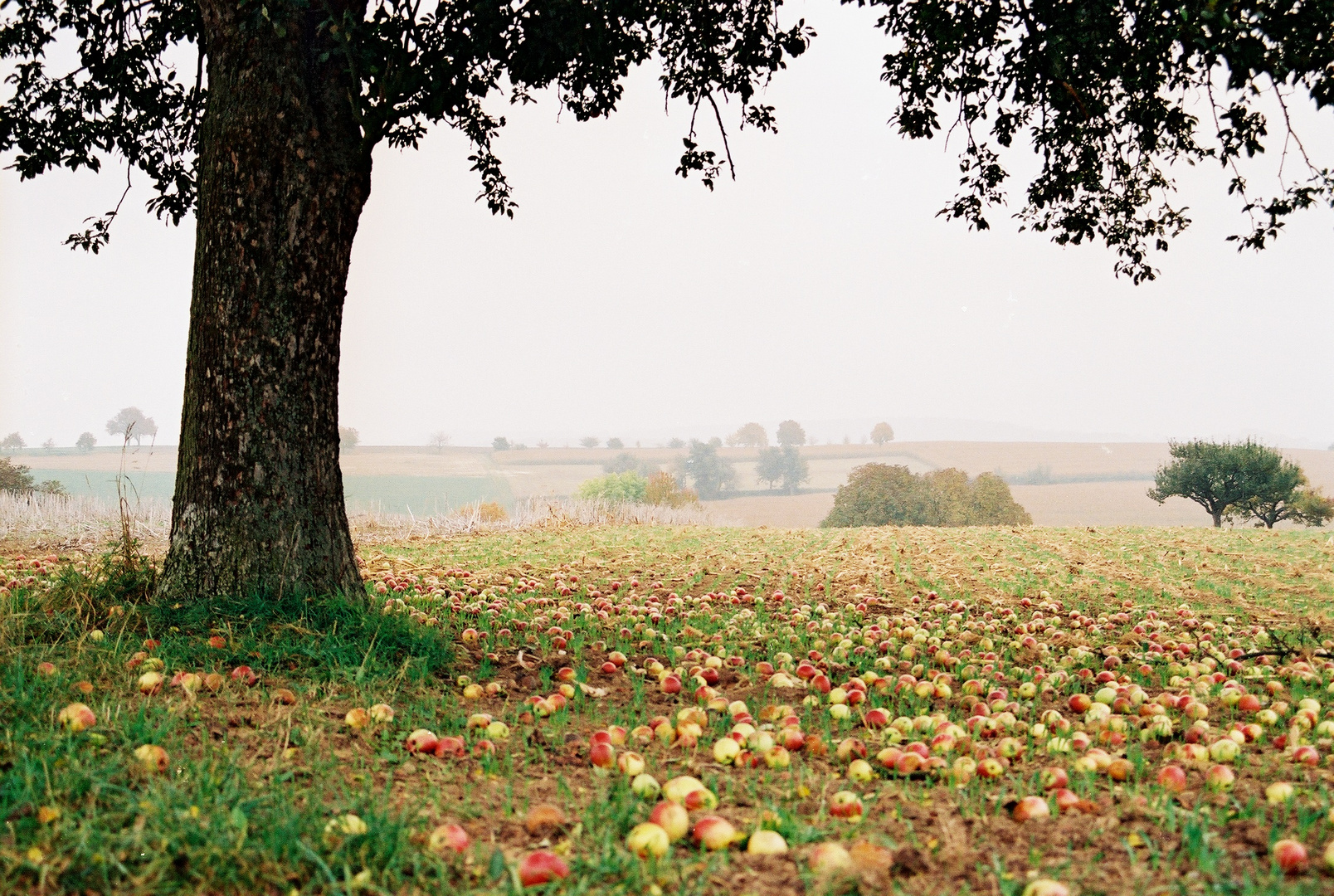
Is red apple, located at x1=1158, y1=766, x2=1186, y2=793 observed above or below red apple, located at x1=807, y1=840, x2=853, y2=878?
below

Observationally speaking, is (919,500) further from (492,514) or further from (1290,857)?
(1290,857)

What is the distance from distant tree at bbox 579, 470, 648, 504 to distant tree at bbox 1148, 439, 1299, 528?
1655 centimetres

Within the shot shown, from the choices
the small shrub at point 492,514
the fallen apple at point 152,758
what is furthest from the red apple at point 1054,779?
the small shrub at point 492,514

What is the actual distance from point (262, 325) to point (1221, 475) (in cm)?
2822

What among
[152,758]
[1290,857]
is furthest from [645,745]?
[1290,857]

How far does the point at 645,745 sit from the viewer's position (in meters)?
3.36

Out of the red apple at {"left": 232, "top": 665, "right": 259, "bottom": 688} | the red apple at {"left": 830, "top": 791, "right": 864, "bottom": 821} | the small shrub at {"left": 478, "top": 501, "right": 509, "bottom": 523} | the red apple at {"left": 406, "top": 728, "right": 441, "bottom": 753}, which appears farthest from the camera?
the small shrub at {"left": 478, "top": 501, "right": 509, "bottom": 523}

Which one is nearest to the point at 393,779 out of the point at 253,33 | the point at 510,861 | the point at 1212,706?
the point at 510,861

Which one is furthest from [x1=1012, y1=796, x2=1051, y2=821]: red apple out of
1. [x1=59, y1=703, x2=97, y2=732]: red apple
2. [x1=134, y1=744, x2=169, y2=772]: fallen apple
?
[x1=59, y1=703, x2=97, y2=732]: red apple

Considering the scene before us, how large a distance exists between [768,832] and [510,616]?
151 inches

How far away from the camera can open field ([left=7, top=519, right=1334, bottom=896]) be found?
2223 mm

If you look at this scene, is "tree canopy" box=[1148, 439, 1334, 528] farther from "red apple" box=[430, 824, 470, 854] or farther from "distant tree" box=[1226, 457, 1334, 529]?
"red apple" box=[430, 824, 470, 854]

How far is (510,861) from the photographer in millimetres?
2250

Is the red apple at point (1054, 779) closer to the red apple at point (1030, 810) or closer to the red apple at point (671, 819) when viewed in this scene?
the red apple at point (1030, 810)
